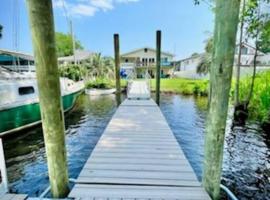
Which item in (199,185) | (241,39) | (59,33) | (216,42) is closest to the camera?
(216,42)

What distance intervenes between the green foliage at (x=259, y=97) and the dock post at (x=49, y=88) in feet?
30.4

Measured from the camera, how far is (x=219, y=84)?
2449mm

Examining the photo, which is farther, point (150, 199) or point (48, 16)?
point (150, 199)

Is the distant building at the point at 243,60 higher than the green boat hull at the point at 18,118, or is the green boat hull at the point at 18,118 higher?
the distant building at the point at 243,60

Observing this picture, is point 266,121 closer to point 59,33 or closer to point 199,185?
point 199,185

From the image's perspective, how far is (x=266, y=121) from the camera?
9523 millimetres

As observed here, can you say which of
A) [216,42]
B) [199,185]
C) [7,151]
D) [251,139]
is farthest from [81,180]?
[251,139]

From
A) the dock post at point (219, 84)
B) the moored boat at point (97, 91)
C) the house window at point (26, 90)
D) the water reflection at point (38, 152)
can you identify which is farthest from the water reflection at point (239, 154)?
the moored boat at point (97, 91)

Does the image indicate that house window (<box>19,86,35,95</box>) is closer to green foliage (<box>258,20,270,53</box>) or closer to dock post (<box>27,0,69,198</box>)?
dock post (<box>27,0,69,198</box>)

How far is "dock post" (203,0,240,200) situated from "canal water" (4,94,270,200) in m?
2.36

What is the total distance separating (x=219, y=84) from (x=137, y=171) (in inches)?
72.7

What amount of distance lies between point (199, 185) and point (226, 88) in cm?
143

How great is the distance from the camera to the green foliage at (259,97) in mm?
9508

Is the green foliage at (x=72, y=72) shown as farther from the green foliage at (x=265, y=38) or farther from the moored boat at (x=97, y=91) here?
the green foliage at (x=265, y=38)
